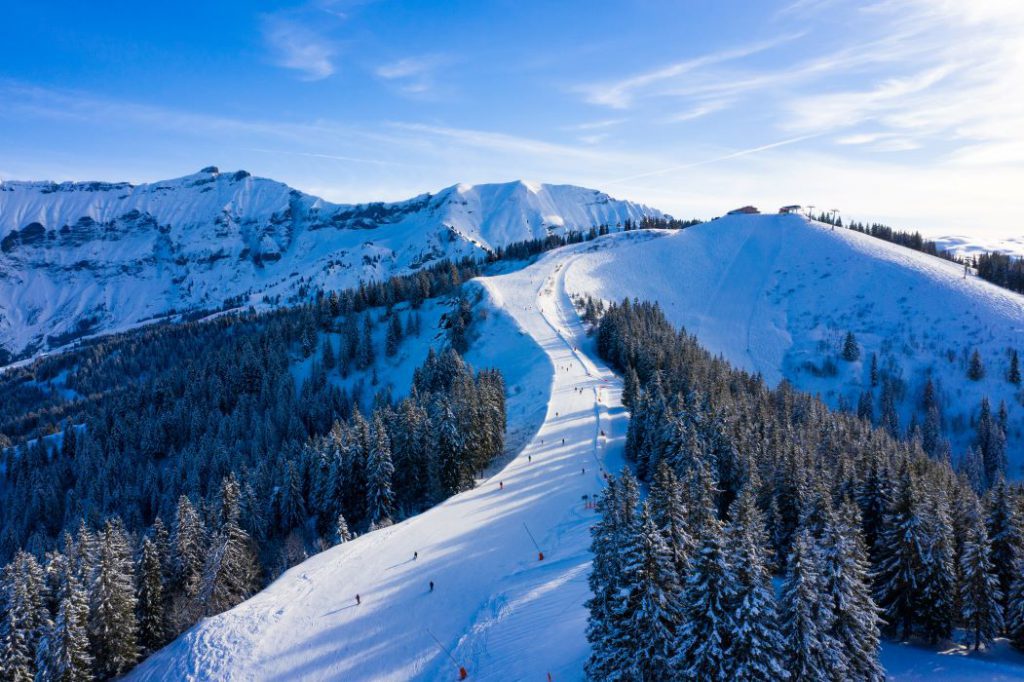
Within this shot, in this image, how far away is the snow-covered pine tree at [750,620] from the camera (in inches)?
822

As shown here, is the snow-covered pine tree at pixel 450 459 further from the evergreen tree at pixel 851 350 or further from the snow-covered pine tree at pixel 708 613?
the evergreen tree at pixel 851 350

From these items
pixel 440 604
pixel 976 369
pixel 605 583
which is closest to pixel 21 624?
pixel 440 604

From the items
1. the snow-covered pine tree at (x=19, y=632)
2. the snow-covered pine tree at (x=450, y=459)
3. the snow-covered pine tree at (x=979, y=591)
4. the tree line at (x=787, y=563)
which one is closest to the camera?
the tree line at (x=787, y=563)

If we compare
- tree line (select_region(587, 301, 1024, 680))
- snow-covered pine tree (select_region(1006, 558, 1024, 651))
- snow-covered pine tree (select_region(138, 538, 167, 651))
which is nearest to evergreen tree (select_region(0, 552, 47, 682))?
snow-covered pine tree (select_region(138, 538, 167, 651))

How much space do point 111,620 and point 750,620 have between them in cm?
4334

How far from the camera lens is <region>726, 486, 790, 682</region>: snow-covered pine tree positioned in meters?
20.9

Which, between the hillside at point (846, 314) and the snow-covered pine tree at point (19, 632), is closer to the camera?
the snow-covered pine tree at point (19, 632)

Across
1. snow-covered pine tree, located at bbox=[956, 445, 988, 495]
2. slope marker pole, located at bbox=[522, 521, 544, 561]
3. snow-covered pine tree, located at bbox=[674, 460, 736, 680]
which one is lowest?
snow-covered pine tree, located at bbox=[956, 445, 988, 495]

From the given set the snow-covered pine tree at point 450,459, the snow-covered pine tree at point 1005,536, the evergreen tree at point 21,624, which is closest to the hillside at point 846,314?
the snow-covered pine tree at point 1005,536

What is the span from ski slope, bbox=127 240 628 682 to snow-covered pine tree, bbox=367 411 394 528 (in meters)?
10.1

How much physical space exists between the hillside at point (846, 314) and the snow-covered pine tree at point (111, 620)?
12914 centimetres

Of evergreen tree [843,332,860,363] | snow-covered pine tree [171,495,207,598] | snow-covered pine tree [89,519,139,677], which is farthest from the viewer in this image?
evergreen tree [843,332,860,363]

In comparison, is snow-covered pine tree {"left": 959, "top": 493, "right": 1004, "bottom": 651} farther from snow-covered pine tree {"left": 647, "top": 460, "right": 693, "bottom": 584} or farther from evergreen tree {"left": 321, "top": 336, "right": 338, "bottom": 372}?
evergreen tree {"left": 321, "top": 336, "right": 338, "bottom": 372}

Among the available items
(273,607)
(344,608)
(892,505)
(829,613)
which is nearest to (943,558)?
(892,505)
